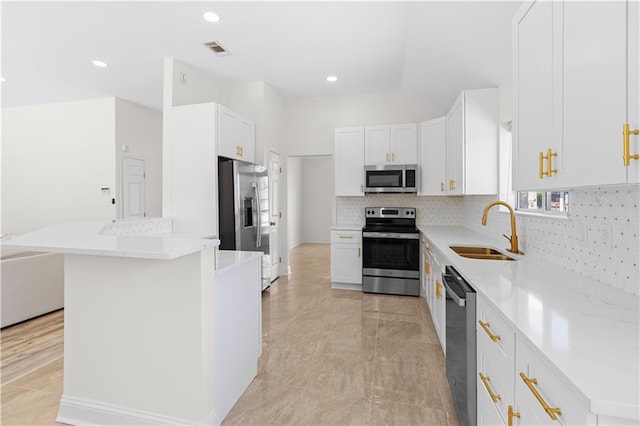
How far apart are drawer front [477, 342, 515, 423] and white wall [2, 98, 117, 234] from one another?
5.92 meters

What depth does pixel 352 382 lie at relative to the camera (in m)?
2.18

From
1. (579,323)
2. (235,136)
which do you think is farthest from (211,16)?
(579,323)

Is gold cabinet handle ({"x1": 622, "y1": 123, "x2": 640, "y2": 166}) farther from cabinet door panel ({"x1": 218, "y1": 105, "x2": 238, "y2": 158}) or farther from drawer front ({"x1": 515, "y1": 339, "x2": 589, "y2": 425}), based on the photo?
cabinet door panel ({"x1": 218, "y1": 105, "x2": 238, "y2": 158})

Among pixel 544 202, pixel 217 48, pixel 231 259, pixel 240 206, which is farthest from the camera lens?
pixel 240 206

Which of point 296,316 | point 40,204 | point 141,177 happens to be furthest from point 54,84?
point 296,316

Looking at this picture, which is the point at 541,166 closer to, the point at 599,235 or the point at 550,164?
the point at 550,164

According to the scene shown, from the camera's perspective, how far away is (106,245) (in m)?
1.55

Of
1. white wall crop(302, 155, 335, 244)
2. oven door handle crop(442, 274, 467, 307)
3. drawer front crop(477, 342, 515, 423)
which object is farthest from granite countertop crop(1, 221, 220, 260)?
white wall crop(302, 155, 335, 244)

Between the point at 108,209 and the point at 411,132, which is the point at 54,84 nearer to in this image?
the point at 108,209

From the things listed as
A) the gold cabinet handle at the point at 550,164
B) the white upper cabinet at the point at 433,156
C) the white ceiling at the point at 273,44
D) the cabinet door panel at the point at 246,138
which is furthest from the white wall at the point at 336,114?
the gold cabinet handle at the point at 550,164

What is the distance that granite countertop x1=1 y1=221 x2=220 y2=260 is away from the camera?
4.63 feet

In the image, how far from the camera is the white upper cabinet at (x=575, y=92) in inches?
35.2

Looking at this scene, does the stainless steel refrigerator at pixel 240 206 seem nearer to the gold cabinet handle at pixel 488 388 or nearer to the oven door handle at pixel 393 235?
the oven door handle at pixel 393 235

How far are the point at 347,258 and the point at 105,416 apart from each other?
3193mm
